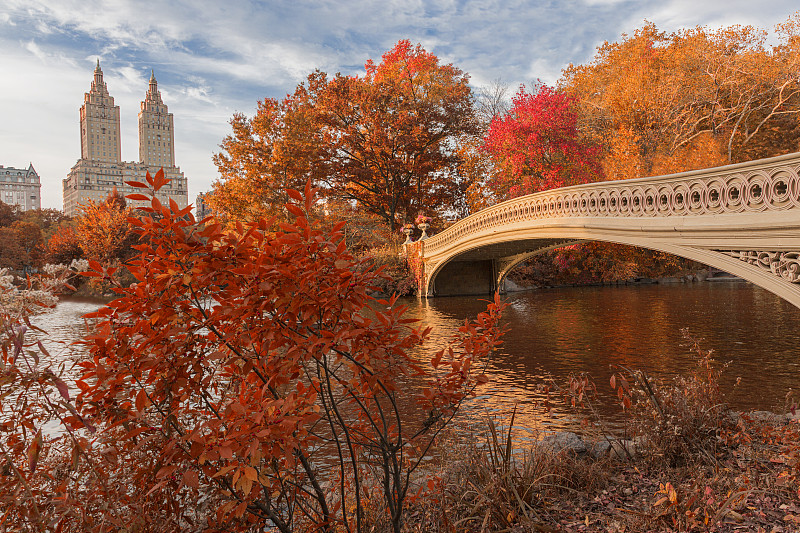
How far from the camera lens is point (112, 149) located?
13175 cm

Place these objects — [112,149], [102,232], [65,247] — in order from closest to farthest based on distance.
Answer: [102,232], [65,247], [112,149]

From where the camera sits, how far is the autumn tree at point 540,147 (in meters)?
24.7

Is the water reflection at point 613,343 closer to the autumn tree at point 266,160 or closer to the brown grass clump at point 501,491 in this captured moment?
the brown grass clump at point 501,491

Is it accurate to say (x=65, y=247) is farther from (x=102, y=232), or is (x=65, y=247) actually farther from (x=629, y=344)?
(x=629, y=344)

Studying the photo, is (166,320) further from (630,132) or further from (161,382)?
(630,132)

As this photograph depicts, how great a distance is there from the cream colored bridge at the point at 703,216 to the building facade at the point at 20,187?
155m

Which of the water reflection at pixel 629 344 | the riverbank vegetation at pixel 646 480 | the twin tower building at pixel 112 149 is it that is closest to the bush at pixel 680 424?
the riverbank vegetation at pixel 646 480

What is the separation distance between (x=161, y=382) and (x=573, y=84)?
1459 inches

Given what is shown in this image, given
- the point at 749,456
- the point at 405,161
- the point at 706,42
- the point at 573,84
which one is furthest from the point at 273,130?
the point at 749,456

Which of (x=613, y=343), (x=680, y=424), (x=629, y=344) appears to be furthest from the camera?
(x=613, y=343)

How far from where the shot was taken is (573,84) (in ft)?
112

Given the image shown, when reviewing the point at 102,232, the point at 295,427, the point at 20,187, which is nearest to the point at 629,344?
the point at 295,427

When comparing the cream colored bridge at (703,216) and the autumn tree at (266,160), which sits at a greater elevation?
the autumn tree at (266,160)

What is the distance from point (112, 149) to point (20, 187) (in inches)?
1074
